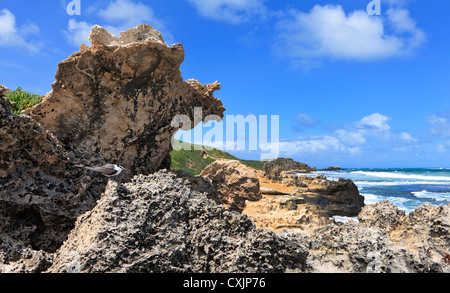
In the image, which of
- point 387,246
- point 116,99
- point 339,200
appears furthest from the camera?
point 339,200

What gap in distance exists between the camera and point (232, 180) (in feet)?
39.9

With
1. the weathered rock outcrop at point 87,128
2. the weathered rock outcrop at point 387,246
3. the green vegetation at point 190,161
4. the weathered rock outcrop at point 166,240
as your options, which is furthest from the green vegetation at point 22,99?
the green vegetation at point 190,161

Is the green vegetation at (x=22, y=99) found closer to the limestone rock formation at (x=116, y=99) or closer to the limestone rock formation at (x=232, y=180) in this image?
the limestone rock formation at (x=116, y=99)

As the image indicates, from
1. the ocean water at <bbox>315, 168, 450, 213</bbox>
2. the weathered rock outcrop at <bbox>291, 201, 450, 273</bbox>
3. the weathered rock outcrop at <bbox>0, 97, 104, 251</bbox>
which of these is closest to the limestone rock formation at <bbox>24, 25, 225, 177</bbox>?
the weathered rock outcrop at <bbox>0, 97, 104, 251</bbox>

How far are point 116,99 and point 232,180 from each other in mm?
6983

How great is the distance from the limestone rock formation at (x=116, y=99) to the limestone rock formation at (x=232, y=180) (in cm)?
545

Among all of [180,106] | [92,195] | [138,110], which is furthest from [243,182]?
[92,195]

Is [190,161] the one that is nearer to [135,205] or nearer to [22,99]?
[22,99]

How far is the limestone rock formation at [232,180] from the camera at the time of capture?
11.8 m

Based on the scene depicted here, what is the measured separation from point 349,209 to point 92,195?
15.4 metres

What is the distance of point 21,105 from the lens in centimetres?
700

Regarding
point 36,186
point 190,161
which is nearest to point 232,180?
point 36,186

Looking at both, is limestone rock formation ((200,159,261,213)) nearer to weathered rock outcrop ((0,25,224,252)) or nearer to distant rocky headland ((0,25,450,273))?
distant rocky headland ((0,25,450,273))

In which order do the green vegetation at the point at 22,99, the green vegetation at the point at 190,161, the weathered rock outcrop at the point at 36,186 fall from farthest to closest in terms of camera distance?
the green vegetation at the point at 190,161 → the green vegetation at the point at 22,99 → the weathered rock outcrop at the point at 36,186
